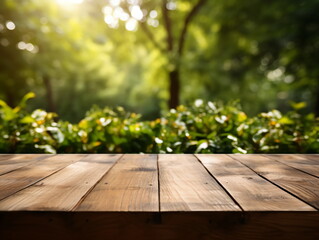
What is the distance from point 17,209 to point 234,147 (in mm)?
1928

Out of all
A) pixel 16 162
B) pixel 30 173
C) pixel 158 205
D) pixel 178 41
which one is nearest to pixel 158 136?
pixel 16 162

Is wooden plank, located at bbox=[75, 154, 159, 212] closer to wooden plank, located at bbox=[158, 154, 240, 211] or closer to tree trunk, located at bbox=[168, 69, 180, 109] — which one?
wooden plank, located at bbox=[158, 154, 240, 211]

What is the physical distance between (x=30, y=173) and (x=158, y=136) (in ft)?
4.78

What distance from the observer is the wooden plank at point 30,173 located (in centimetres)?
117

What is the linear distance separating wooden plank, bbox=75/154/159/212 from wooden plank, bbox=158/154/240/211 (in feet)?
0.14

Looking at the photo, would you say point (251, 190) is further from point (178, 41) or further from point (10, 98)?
point (10, 98)

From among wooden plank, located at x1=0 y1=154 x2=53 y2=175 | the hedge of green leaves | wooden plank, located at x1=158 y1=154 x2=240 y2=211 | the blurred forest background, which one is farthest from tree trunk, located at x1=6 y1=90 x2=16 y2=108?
wooden plank, located at x1=158 y1=154 x2=240 y2=211
